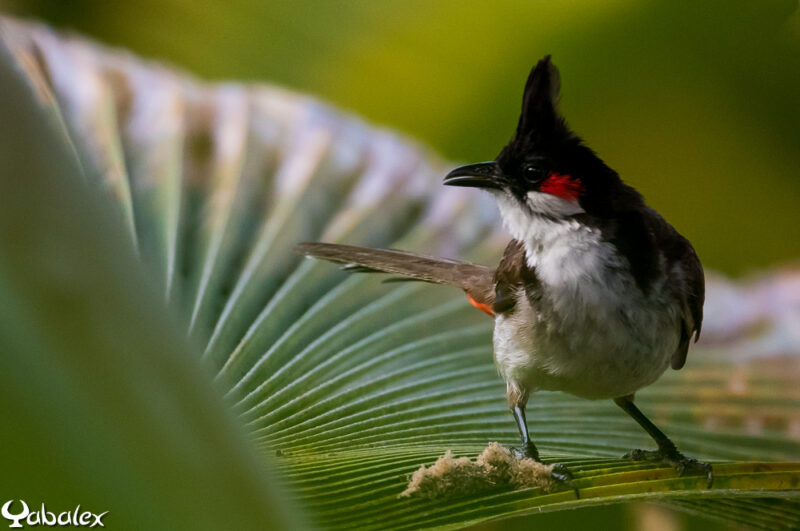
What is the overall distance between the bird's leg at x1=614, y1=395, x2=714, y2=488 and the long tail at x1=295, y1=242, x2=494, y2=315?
0.28 m

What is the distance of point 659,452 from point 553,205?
42cm

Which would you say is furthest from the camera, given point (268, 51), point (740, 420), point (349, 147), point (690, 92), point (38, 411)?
point (268, 51)

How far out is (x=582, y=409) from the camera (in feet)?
4.77

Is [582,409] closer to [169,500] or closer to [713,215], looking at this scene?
[713,215]

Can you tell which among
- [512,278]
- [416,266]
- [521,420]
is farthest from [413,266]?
[521,420]

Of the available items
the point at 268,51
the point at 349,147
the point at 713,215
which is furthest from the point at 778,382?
the point at 268,51

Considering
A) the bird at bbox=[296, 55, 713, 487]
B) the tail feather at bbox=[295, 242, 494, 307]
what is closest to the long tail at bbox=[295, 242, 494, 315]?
the tail feather at bbox=[295, 242, 494, 307]

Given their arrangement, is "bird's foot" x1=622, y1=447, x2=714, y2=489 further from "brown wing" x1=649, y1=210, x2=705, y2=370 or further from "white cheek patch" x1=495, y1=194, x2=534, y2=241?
"white cheek patch" x1=495, y1=194, x2=534, y2=241

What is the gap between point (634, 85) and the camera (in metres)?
1.42

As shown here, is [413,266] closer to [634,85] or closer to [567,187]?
[567,187]

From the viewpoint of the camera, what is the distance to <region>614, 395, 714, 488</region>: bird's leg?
1.09 meters

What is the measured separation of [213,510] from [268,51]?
53.7 inches

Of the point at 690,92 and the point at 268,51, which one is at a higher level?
the point at 268,51

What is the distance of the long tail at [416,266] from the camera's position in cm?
130
